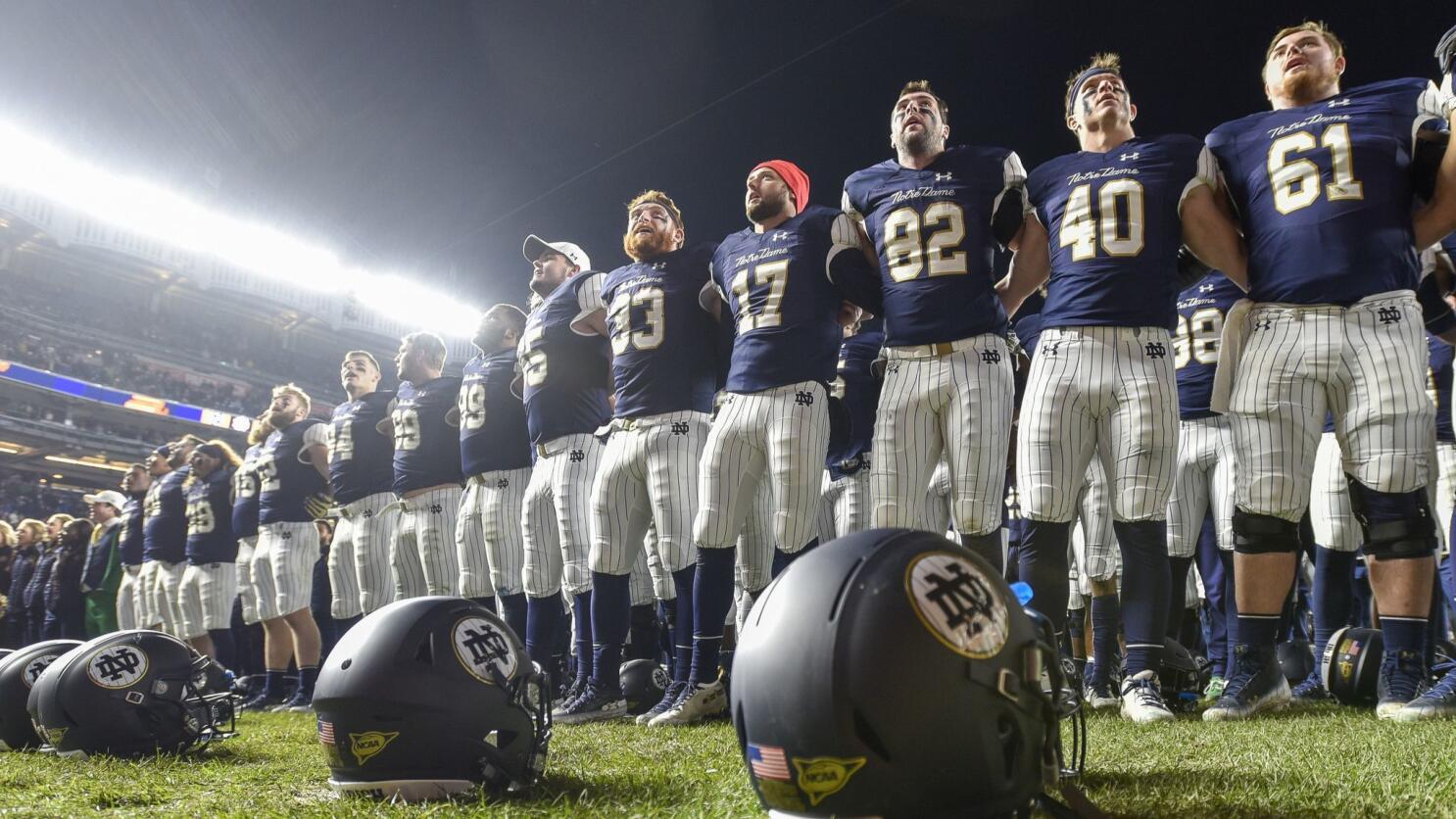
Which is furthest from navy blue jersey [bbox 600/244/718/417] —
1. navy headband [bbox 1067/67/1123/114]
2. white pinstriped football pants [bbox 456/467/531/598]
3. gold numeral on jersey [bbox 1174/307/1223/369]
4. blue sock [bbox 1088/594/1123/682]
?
gold numeral on jersey [bbox 1174/307/1223/369]

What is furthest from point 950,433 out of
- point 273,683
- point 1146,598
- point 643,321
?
point 273,683

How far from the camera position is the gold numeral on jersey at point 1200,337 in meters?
4.49

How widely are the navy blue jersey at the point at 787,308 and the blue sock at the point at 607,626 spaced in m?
1.19

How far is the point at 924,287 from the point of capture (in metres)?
3.50

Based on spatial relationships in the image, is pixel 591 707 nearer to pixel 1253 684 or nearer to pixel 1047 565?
pixel 1047 565

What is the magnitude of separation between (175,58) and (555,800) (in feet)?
63.4

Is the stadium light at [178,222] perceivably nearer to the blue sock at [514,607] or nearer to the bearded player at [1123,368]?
the blue sock at [514,607]

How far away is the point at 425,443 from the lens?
612 centimetres

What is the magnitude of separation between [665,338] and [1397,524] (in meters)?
2.93

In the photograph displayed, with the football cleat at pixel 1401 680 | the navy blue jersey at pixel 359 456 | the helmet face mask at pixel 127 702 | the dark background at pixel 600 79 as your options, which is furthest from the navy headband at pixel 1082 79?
the dark background at pixel 600 79

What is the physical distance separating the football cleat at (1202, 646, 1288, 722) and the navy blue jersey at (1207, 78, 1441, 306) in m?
1.21

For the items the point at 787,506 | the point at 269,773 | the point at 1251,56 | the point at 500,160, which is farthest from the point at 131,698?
the point at 500,160

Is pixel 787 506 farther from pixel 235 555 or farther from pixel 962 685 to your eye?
pixel 235 555

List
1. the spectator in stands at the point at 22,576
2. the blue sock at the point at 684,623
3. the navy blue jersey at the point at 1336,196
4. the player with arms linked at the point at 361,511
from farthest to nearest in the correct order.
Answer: the spectator in stands at the point at 22,576 < the player with arms linked at the point at 361,511 < the blue sock at the point at 684,623 < the navy blue jersey at the point at 1336,196
